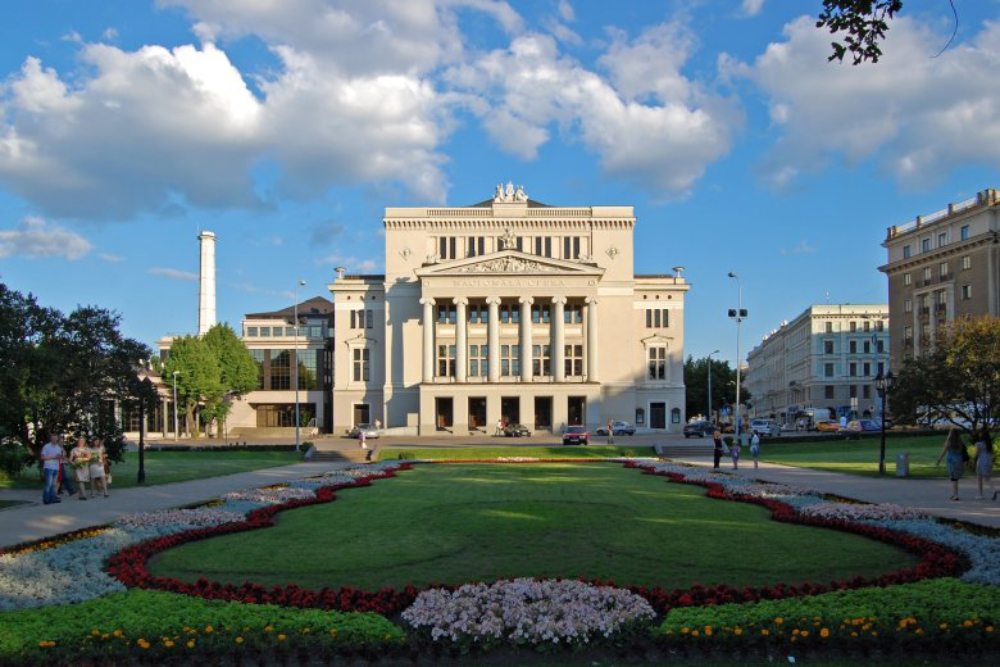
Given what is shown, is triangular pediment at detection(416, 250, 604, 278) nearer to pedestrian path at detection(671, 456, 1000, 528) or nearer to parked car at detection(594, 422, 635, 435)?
parked car at detection(594, 422, 635, 435)

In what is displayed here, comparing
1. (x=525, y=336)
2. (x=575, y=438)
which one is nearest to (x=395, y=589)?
(x=575, y=438)

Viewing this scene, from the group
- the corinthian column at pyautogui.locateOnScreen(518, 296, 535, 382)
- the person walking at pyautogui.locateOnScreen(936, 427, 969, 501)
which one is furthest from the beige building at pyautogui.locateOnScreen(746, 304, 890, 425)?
the person walking at pyautogui.locateOnScreen(936, 427, 969, 501)

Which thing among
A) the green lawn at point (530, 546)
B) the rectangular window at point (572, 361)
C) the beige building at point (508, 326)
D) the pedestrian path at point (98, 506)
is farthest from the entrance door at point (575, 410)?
the green lawn at point (530, 546)

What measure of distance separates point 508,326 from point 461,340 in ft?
18.7

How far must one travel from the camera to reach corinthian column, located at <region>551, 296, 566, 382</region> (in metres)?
79.9

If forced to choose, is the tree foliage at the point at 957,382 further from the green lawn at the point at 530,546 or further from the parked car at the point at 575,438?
the parked car at the point at 575,438

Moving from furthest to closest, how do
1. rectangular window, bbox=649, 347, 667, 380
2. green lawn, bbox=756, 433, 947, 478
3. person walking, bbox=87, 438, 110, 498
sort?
rectangular window, bbox=649, 347, 667, 380
green lawn, bbox=756, 433, 947, 478
person walking, bbox=87, 438, 110, 498

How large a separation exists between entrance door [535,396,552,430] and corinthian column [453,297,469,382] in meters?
8.17

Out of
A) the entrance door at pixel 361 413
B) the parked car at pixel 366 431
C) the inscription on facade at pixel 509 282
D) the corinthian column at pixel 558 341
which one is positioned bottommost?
the parked car at pixel 366 431

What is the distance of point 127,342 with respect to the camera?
3020 cm

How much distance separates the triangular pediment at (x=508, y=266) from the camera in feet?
261

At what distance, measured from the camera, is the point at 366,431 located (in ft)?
259

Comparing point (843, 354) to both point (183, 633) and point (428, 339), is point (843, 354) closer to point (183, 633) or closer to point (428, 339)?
point (428, 339)

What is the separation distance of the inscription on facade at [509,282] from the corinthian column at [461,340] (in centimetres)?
166
